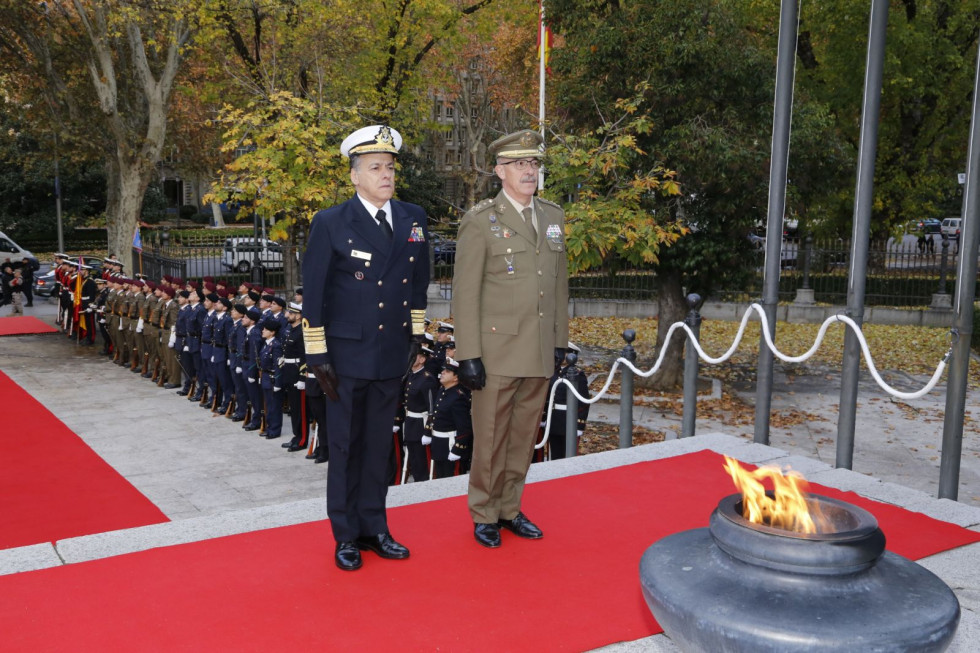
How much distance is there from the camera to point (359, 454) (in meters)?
4.54

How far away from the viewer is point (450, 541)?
15.8 feet

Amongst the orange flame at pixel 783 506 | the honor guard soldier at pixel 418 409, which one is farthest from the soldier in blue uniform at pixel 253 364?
the orange flame at pixel 783 506

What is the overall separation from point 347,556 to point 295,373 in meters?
6.63

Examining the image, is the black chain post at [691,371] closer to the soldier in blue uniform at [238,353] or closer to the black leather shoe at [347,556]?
the black leather shoe at [347,556]

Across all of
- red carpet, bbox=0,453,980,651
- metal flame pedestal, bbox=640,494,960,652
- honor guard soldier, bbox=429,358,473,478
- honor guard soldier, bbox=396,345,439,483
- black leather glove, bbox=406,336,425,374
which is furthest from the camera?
honor guard soldier, bbox=396,345,439,483

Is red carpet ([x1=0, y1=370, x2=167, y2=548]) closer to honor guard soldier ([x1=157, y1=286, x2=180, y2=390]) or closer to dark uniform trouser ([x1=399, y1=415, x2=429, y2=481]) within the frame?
dark uniform trouser ([x1=399, y1=415, x2=429, y2=481])

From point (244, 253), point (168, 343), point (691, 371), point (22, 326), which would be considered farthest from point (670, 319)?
point (244, 253)

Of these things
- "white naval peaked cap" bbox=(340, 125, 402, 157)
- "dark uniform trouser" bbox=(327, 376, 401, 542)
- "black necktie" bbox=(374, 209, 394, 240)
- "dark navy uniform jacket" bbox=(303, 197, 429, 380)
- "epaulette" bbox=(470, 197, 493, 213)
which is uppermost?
"white naval peaked cap" bbox=(340, 125, 402, 157)

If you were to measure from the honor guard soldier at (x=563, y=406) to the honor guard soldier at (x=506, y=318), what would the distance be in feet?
11.1

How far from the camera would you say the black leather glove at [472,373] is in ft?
15.0

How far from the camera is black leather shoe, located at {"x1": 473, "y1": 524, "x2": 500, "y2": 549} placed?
4.72 meters

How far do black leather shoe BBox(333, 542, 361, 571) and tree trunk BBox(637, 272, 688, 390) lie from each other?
10.9 metres

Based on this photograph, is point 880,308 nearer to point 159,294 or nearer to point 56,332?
point 159,294

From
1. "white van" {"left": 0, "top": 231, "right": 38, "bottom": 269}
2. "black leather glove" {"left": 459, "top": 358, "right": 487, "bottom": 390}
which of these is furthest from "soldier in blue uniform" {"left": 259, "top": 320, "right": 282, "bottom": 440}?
"white van" {"left": 0, "top": 231, "right": 38, "bottom": 269}
